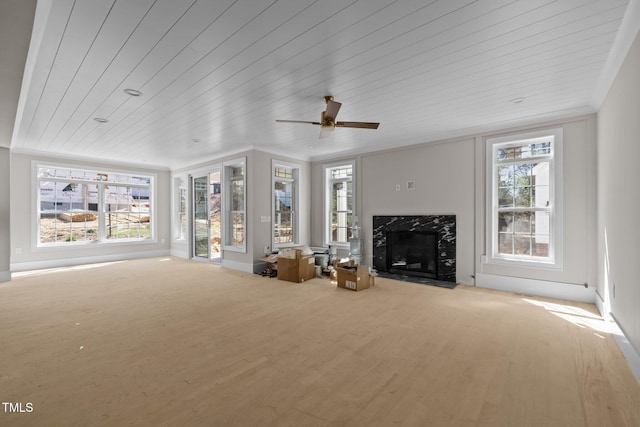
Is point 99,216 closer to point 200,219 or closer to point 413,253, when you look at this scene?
point 200,219

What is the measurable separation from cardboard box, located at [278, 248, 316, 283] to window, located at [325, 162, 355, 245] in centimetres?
133

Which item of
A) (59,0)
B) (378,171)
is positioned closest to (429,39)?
(59,0)

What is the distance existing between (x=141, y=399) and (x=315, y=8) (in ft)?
8.54

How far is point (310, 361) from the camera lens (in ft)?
7.04

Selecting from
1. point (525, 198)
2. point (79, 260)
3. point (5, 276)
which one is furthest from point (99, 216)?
point (525, 198)

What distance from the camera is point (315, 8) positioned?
178cm

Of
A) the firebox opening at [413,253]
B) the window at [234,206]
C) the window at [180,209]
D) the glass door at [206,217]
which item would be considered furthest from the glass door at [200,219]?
the firebox opening at [413,253]

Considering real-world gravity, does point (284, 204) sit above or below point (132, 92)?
below

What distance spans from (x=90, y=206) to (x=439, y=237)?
24.5 ft

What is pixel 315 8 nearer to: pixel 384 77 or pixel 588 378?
pixel 384 77

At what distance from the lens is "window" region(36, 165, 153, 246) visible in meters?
5.94

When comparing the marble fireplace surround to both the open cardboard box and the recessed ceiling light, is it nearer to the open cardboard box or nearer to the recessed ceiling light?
the open cardboard box

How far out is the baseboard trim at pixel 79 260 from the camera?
5593mm

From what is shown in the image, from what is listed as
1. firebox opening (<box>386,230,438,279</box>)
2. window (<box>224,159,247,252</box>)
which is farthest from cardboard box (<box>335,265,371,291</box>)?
window (<box>224,159,247,252</box>)
